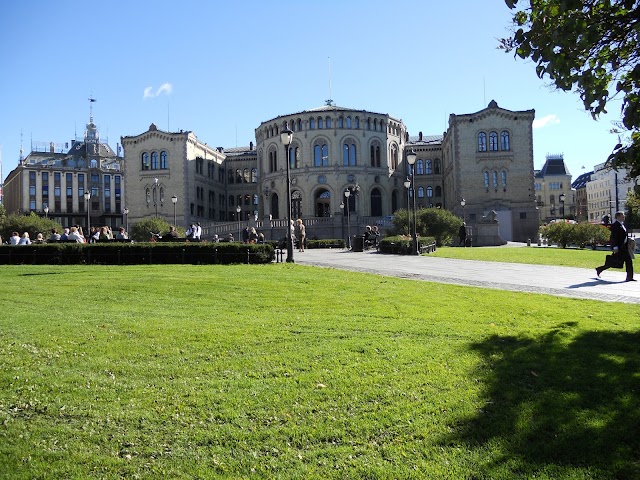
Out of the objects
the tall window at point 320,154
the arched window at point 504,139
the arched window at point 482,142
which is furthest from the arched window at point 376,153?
the arched window at point 504,139

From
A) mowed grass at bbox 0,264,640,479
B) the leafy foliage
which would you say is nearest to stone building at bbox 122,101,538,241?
the leafy foliage

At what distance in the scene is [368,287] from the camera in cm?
1193

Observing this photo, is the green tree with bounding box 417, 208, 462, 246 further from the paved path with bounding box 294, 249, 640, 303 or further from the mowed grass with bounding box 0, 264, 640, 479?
the mowed grass with bounding box 0, 264, 640, 479

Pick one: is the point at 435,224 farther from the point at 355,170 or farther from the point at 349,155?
the point at 349,155

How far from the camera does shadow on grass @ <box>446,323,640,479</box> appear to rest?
4.02m

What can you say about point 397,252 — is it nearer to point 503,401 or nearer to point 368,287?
point 368,287

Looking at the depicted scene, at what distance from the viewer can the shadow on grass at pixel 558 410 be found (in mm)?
4020

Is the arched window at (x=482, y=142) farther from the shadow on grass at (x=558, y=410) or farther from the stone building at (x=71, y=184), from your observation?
the stone building at (x=71, y=184)

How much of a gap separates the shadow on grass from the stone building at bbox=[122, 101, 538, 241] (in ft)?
158

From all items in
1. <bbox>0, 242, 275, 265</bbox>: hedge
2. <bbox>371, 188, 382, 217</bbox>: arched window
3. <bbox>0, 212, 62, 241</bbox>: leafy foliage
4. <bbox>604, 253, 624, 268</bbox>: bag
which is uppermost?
<bbox>371, 188, 382, 217</bbox>: arched window

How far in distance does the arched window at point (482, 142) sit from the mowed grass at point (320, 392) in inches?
2247

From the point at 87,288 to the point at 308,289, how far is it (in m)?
5.04

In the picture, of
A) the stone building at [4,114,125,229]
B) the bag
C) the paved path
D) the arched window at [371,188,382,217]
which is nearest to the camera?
A: the paved path

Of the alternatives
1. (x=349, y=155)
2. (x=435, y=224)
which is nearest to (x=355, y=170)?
(x=349, y=155)
